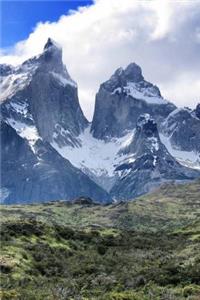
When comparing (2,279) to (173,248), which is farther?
(173,248)

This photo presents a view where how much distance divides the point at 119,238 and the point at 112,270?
44675 mm

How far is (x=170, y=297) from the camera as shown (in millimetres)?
49844

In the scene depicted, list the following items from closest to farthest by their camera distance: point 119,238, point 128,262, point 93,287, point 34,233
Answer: point 93,287, point 128,262, point 34,233, point 119,238

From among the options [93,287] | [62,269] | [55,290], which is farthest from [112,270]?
[55,290]

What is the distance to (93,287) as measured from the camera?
59.6 metres

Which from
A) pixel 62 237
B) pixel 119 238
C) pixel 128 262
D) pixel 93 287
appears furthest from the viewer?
pixel 119 238

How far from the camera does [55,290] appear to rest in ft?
181

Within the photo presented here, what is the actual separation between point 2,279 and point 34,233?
35066mm

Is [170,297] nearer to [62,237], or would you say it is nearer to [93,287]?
[93,287]

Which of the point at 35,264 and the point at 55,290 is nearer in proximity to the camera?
the point at 55,290

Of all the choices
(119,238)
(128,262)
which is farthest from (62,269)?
(119,238)

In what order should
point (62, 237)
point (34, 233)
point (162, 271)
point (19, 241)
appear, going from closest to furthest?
point (162, 271) → point (19, 241) → point (34, 233) → point (62, 237)

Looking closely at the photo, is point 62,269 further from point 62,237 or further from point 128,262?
point 62,237

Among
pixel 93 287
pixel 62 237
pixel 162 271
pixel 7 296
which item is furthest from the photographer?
pixel 62 237
